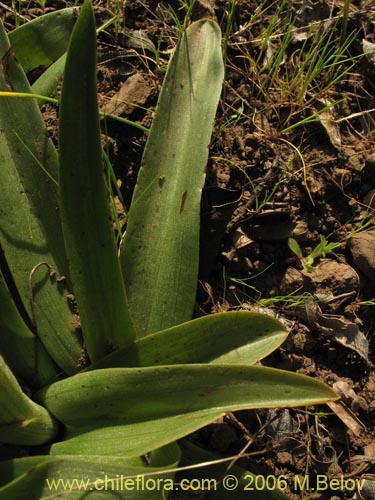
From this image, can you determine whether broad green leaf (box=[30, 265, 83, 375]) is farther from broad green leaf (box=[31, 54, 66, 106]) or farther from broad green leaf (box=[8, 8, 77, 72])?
broad green leaf (box=[8, 8, 77, 72])

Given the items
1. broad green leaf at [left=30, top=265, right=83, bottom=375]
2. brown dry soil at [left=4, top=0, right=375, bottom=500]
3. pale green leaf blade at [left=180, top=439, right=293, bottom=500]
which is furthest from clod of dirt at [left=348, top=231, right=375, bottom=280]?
broad green leaf at [left=30, top=265, right=83, bottom=375]

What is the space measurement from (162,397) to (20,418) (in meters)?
0.29

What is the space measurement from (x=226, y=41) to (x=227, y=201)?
459mm

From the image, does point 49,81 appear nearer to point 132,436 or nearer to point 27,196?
point 27,196

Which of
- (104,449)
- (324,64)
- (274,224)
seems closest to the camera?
(104,449)

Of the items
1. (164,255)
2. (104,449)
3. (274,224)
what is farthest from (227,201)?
(104,449)

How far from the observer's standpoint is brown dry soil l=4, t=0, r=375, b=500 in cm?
140

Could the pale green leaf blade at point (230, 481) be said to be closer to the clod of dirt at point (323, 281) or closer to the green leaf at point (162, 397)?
the green leaf at point (162, 397)

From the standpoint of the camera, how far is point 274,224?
5.16ft

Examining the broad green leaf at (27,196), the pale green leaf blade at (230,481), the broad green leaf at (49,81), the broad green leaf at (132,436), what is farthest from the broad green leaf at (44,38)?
the pale green leaf blade at (230,481)

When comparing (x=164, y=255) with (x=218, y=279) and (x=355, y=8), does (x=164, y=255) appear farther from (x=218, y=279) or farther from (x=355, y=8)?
(x=355, y=8)


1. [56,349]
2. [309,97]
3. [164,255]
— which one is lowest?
[56,349]

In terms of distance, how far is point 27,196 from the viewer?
4.06 ft

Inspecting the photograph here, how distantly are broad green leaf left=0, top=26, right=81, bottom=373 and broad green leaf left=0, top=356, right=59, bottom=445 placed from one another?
0.14m
